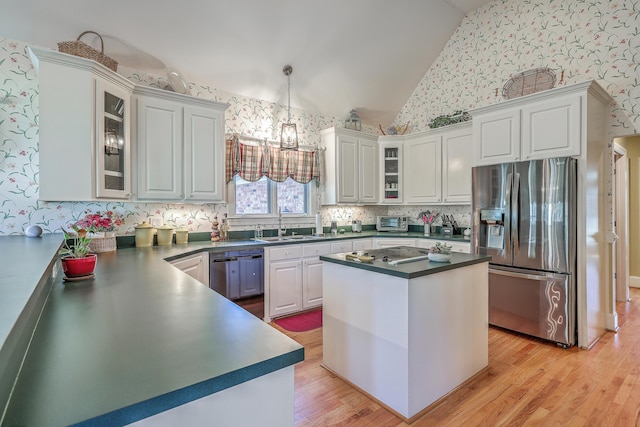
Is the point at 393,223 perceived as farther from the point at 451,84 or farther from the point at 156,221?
the point at 156,221

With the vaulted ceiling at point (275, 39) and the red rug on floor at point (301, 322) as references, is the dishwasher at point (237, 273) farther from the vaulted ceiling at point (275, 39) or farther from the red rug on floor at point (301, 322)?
the vaulted ceiling at point (275, 39)

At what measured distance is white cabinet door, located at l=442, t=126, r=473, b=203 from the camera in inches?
156

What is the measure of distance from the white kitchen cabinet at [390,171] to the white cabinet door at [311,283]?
1630 millimetres

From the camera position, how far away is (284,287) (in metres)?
3.52

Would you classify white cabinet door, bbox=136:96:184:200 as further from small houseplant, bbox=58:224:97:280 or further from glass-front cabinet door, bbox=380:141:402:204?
glass-front cabinet door, bbox=380:141:402:204

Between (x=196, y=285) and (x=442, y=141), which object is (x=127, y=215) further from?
(x=442, y=141)

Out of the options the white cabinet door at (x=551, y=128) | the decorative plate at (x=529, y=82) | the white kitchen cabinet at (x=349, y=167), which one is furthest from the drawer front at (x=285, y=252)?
the decorative plate at (x=529, y=82)

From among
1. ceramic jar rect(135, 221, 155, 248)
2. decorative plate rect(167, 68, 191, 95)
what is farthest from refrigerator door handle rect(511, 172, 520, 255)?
ceramic jar rect(135, 221, 155, 248)

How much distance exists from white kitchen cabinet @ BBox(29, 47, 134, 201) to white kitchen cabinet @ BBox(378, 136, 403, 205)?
341 centimetres

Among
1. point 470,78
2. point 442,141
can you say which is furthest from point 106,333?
point 470,78

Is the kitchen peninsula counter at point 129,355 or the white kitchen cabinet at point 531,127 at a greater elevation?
the white kitchen cabinet at point 531,127

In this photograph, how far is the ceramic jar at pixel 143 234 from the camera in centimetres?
298

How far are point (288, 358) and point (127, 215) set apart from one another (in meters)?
2.94

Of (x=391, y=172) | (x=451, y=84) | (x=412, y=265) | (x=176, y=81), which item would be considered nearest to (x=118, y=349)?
(x=412, y=265)
